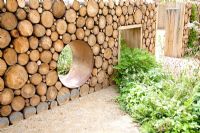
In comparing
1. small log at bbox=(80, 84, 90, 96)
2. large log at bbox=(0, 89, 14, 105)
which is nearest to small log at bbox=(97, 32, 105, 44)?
small log at bbox=(80, 84, 90, 96)

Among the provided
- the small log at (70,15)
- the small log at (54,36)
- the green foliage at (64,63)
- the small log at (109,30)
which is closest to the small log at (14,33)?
the small log at (54,36)

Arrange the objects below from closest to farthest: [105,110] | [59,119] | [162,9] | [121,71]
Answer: [59,119]
[105,110]
[121,71]
[162,9]

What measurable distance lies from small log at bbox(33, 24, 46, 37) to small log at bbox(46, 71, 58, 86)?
0.67m

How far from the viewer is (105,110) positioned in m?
4.75

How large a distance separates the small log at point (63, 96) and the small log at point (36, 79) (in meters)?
0.54

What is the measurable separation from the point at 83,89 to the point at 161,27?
34.9 feet

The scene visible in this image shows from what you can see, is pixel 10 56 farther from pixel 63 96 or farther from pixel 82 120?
pixel 82 120

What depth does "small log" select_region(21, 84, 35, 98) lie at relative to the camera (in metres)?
4.14

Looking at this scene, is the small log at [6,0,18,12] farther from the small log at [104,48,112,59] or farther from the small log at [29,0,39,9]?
the small log at [104,48,112,59]

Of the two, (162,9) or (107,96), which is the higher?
(162,9)

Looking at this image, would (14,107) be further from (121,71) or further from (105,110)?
(121,71)

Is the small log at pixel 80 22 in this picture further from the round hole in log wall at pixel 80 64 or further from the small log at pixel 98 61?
the small log at pixel 98 61

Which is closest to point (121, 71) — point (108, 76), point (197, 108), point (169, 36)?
point (108, 76)

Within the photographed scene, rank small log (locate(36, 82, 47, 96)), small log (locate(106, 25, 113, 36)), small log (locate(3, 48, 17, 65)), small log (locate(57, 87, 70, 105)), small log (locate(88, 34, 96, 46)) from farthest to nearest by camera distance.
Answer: small log (locate(106, 25, 113, 36)) < small log (locate(88, 34, 96, 46)) < small log (locate(57, 87, 70, 105)) < small log (locate(36, 82, 47, 96)) < small log (locate(3, 48, 17, 65))
